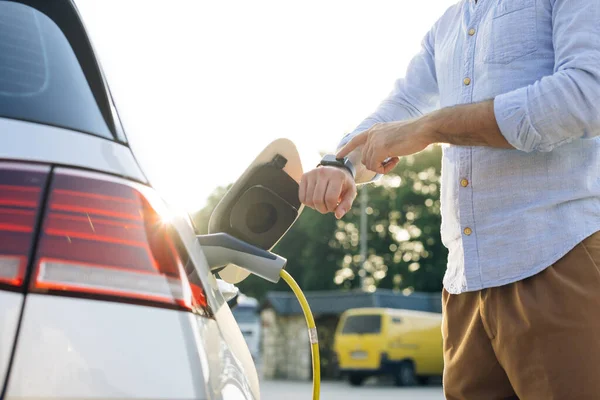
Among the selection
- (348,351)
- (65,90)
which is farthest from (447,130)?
(348,351)

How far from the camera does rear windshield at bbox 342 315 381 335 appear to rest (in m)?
22.6

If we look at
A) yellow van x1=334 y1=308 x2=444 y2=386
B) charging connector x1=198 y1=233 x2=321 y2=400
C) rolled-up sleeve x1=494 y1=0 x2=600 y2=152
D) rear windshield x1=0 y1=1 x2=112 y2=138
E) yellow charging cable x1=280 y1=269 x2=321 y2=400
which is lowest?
yellow van x1=334 y1=308 x2=444 y2=386

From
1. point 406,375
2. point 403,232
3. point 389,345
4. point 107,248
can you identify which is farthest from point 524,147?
point 403,232

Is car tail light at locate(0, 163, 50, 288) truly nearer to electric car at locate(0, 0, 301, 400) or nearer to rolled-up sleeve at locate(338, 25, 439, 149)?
electric car at locate(0, 0, 301, 400)

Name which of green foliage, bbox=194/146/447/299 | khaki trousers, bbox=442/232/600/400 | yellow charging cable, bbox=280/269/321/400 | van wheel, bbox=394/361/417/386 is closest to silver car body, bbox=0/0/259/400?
yellow charging cable, bbox=280/269/321/400

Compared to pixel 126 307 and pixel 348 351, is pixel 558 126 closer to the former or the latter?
pixel 126 307

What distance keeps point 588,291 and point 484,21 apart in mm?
724

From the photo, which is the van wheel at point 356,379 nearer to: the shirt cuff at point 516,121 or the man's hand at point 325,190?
the man's hand at point 325,190

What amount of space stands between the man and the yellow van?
20.8 meters

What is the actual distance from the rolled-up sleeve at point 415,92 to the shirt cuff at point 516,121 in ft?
2.06

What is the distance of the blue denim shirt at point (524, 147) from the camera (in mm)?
1667

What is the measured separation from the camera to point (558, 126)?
1.65 meters

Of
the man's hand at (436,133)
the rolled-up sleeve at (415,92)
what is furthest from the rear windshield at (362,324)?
the man's hand at (436,133)

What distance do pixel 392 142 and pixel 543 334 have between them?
1.76 feet
